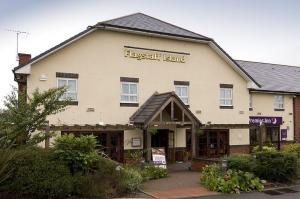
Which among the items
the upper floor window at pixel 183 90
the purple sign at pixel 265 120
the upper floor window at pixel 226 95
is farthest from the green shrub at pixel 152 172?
the purple sign at pixel 265 120

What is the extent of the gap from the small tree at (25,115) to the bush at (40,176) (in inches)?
27.4

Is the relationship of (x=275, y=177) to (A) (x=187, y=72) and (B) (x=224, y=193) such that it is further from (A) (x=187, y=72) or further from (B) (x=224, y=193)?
(A) (x=187, y=72)

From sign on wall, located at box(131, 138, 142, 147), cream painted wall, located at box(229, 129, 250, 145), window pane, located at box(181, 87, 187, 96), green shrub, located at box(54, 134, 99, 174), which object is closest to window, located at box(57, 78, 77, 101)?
sign on wall, located at box(131, 138, 142, 147)

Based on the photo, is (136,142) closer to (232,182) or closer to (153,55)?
(153,55)

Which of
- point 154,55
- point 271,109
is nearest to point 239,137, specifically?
point 271,109

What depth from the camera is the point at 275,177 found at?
1725 centimetres

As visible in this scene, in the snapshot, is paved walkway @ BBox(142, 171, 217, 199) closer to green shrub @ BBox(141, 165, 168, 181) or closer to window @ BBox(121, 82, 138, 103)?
green shrub @ BBox(141, 165, 168, 181)

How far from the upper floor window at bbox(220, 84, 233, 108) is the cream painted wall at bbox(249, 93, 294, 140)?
281cm

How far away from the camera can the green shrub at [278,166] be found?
17.1m

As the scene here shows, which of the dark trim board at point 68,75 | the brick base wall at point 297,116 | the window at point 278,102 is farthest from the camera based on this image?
the brick base wall at point 297,116

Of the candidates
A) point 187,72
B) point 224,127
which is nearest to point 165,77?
point 187,72

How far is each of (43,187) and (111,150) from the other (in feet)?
30.9

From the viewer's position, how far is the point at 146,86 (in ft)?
76.3

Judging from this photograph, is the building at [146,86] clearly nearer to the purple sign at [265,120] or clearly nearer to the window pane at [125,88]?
the window pane at [125,88]
